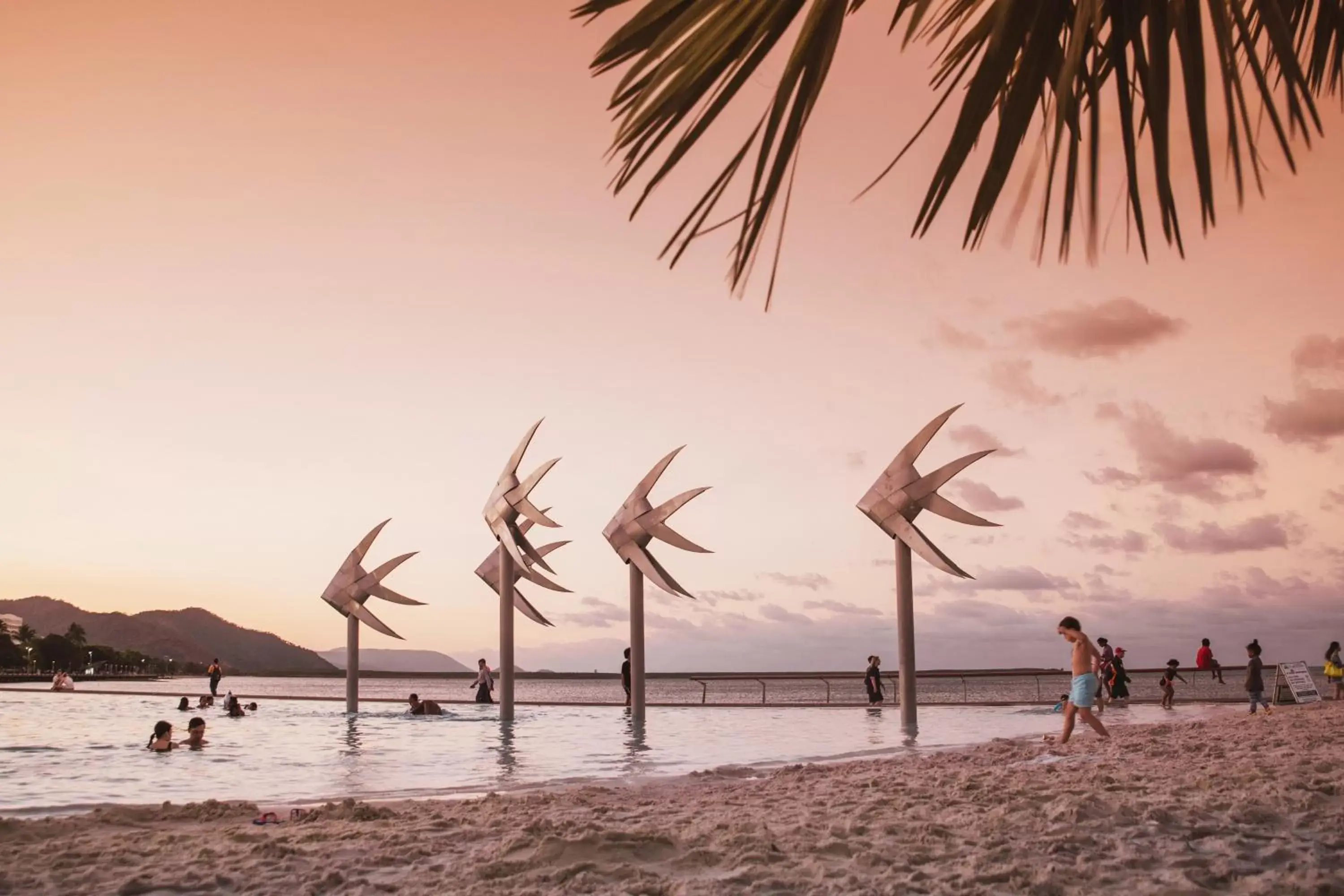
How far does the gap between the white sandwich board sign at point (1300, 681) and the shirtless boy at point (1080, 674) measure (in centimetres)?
1081

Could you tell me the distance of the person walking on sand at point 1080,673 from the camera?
45.5 ft

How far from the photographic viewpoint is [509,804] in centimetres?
1010

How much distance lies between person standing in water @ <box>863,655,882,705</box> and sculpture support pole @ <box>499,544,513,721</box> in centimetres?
1122

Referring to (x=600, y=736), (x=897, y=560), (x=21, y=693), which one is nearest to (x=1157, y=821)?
(x=897, y=560)

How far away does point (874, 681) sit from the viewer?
1225 inches

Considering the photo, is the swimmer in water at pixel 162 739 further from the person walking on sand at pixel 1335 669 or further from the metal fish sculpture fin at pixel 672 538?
the person walking on sand at pixel 1335 669

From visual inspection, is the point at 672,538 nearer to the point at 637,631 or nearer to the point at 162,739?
the point at 637,631

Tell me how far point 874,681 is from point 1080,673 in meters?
17.6

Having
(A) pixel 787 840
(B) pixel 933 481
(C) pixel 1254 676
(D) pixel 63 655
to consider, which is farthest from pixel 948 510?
(D) pixel 63 655

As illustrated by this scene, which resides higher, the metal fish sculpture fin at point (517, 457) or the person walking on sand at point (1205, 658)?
the metal fish sculpture fin at point (517, 457)

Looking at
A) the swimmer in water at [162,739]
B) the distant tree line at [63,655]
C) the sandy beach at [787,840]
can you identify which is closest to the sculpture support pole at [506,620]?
the swimmer in water at [162,739]

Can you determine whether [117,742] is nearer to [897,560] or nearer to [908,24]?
[897,560]

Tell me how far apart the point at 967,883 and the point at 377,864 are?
3.94 metres

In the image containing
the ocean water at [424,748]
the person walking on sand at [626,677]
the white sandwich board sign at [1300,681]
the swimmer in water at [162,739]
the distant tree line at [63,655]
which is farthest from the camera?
the distant tree line at [63,655]
